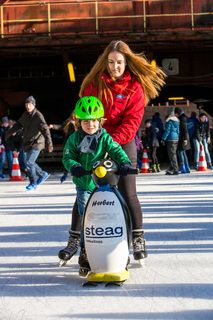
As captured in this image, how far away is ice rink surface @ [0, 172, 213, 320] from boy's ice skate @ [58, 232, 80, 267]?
0.23ft

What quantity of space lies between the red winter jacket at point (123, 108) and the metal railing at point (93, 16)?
1631cm

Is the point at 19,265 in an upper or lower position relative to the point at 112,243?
lower

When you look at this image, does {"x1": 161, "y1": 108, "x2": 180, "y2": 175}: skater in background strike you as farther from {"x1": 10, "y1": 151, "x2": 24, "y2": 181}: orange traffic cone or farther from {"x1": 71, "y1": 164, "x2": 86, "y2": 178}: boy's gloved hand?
{"x1": 71, "y1": 164, "x2": 86, "y2": 178}: boy's gloved hand

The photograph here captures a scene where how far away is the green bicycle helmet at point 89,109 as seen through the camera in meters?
4.37

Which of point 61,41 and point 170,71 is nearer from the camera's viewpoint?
point 61,41

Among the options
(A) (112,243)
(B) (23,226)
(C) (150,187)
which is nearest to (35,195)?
(C) (150,187)

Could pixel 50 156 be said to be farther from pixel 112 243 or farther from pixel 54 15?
pixel 112 243

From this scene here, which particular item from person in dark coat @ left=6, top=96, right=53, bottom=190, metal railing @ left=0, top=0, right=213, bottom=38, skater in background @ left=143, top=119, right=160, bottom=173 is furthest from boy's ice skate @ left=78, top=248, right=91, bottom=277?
metal railing @ left=0, top=0, right=213, bottom=38

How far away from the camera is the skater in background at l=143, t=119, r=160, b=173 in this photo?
1692 centimetres

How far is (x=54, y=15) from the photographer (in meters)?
21.1

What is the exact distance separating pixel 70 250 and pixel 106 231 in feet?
2.18

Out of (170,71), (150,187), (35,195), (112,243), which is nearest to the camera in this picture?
(112,243)

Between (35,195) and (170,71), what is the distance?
1228 cm

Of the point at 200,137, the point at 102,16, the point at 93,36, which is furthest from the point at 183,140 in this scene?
the point at 102,16
